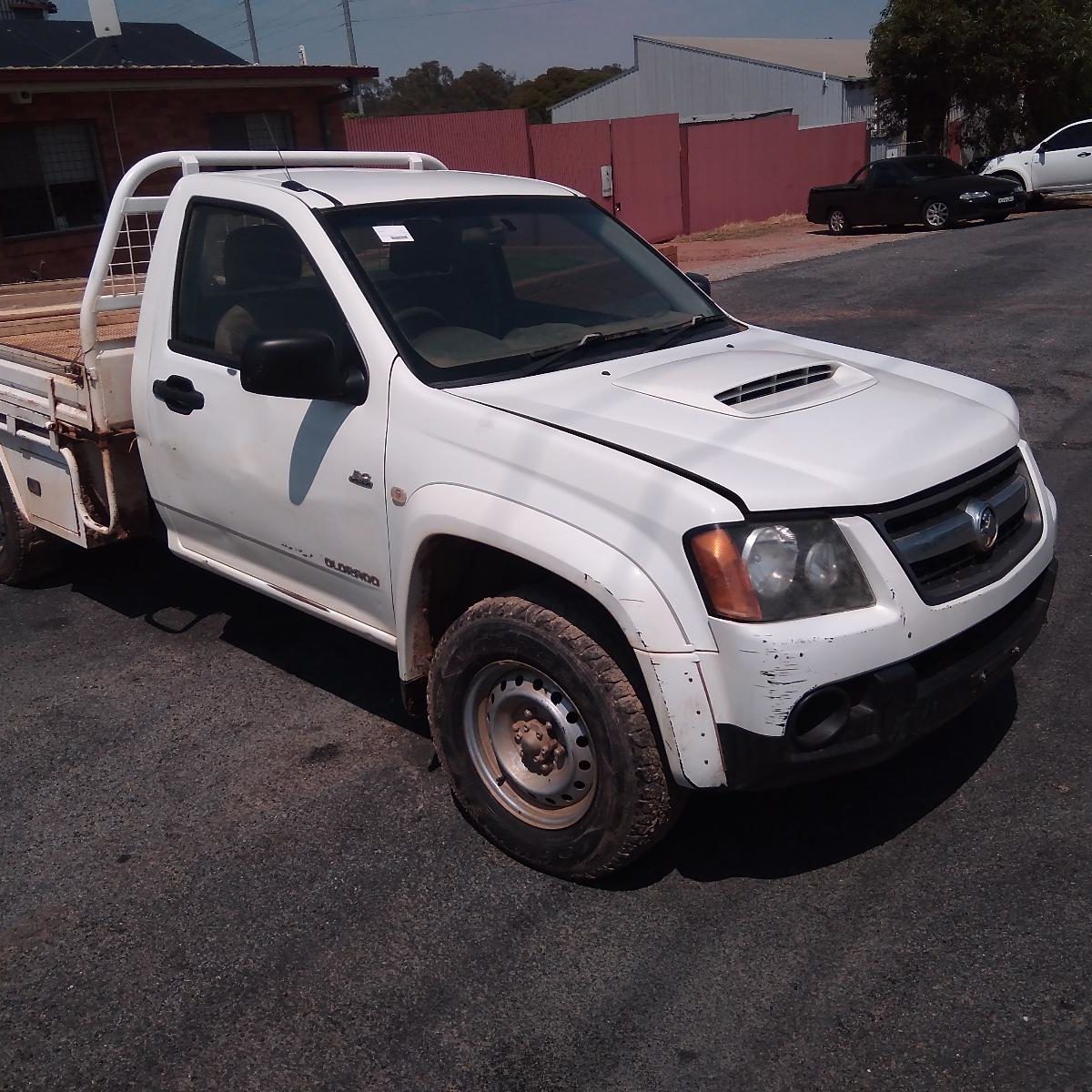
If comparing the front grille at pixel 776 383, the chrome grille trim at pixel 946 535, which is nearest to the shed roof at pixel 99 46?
the front grille at pixel 776 383

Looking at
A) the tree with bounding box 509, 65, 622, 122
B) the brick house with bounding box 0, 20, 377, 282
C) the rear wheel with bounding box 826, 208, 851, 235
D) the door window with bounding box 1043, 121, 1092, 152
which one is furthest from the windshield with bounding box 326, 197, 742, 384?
the tree with bounding box 509, 65, 622, 122

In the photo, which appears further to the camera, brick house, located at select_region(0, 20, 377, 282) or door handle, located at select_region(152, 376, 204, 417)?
brick house, located at select_region(0, 20, 377, 282)

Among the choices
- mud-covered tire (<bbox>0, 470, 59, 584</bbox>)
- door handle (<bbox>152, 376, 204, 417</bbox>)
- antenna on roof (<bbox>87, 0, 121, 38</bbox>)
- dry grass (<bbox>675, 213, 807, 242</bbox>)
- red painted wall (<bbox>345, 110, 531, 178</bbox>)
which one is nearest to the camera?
door handle (<bbox>152, 376, 204, 417</bbox>)

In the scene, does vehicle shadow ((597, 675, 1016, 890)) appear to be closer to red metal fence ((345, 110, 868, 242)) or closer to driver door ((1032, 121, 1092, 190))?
red metal fence ((345, 110, 868, 242))

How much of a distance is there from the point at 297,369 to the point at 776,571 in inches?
62.3

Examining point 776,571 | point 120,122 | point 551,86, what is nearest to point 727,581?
point 776,571

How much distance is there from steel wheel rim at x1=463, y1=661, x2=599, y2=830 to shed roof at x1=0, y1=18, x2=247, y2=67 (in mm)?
17568

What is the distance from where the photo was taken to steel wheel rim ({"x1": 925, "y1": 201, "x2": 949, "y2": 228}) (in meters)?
22.1

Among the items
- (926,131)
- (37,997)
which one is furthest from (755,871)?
(926,131)

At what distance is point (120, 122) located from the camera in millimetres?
17625

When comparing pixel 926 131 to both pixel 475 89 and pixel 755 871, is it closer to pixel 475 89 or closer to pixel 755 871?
pixel 755 871

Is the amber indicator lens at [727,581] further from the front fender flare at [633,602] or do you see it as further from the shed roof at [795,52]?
the shed roof at [795,52]

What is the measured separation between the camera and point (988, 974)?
2988 mm

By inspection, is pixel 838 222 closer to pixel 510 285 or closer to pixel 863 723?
pixel 510 285
